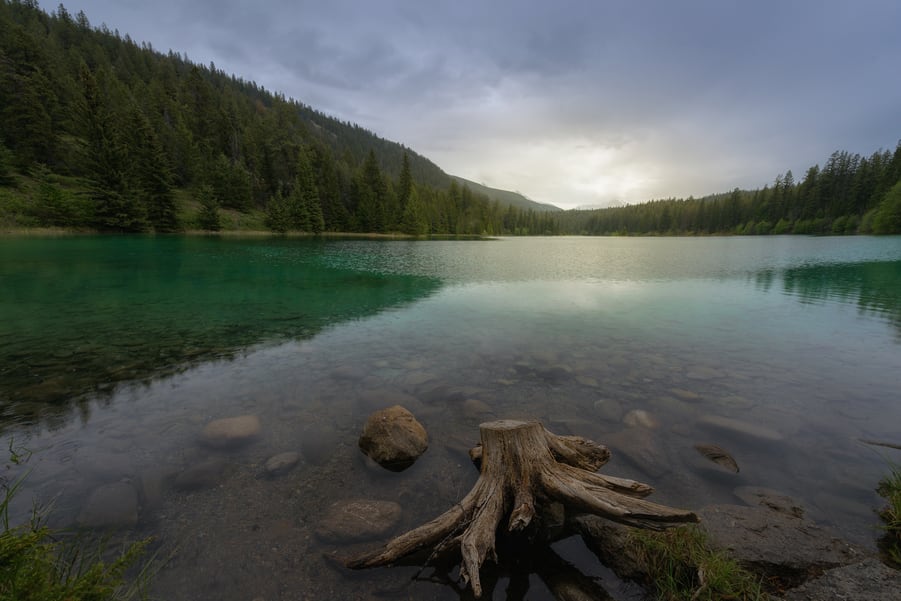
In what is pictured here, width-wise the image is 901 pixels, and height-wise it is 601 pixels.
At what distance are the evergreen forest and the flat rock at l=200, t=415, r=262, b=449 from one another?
66579 mm

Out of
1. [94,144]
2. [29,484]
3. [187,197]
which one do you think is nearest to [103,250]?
[94,144]

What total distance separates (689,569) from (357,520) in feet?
11.3

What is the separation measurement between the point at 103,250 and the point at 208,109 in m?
92.9

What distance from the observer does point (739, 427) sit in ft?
20.0

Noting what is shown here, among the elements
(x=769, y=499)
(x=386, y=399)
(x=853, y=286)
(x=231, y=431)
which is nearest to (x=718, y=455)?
(x=769, y=499)

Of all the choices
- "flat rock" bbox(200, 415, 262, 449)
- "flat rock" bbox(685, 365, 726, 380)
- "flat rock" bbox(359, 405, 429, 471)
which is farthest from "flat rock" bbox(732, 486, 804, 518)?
"flat rock" bbox(200, 415, 262, 449)

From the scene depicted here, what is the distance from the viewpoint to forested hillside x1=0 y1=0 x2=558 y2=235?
54688 mm

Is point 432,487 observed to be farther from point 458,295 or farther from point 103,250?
point 103,250

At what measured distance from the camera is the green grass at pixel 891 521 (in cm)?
344

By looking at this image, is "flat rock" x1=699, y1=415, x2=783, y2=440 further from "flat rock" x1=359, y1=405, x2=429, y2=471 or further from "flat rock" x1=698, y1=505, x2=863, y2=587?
"flat rock" x1=359, y1=405, x2=429, y2=471

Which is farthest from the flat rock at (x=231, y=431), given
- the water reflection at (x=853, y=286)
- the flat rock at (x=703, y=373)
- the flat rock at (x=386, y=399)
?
the water reflection at (x=853, y=286)

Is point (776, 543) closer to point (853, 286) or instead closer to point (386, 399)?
point (386, 399)

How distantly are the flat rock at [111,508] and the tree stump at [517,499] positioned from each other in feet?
9.07

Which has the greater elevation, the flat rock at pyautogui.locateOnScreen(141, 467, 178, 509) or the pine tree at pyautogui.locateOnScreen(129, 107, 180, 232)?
the pine tree at pyautogui.locateOnScreen(129, 107, 180, 232)
